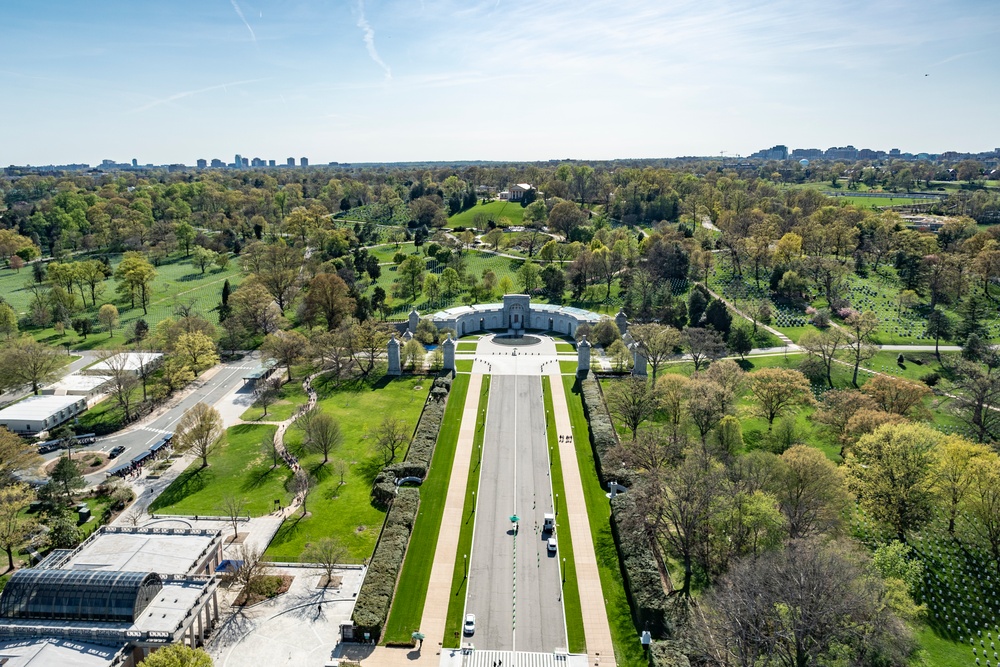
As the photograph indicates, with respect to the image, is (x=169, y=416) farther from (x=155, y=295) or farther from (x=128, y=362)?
(x=155, y=295)

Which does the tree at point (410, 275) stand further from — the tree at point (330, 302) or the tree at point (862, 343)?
the tree at point (862, 343)

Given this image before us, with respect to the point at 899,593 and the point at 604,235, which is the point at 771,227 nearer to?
the point at 604,235

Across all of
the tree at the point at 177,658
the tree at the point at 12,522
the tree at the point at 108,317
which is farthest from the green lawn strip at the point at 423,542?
the tree at the point at 108,317

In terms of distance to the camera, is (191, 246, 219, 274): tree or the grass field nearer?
the grass field

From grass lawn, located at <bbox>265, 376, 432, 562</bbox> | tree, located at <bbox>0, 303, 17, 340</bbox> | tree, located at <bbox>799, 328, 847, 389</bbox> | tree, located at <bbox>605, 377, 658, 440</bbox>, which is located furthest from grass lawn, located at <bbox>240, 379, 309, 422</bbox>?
tree, located at <bbox>799, 328, 847, 389</bbox>

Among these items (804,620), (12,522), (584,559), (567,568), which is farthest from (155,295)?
(804,620)

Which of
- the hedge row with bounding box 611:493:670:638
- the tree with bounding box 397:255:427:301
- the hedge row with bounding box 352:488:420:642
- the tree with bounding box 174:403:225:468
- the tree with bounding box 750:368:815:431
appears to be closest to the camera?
the hedge row with bounding box 352:488:420:642

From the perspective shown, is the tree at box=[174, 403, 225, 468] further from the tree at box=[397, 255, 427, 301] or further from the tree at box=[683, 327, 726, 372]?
the tree at box=[397, 255, 427, 301]
